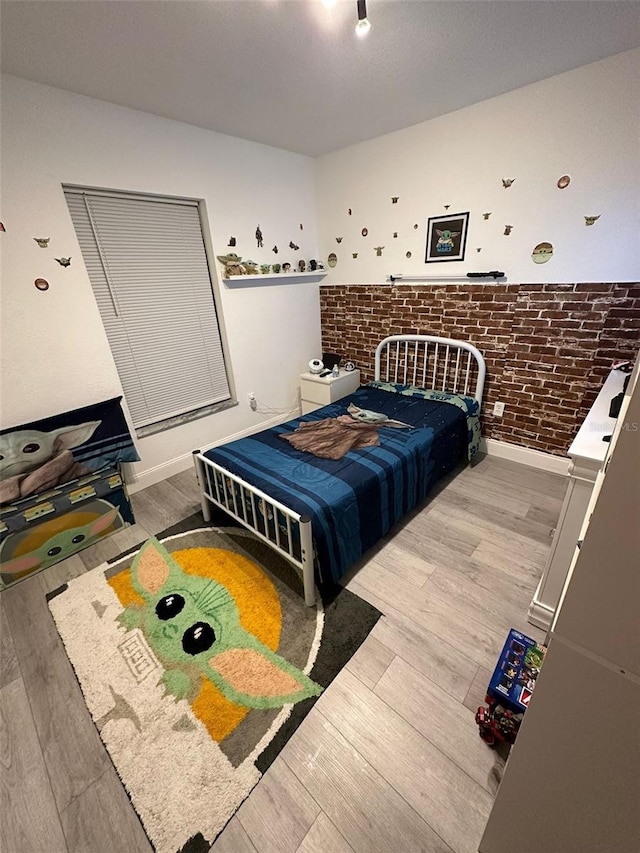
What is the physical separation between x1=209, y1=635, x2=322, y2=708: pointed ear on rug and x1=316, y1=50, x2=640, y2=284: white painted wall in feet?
9.71

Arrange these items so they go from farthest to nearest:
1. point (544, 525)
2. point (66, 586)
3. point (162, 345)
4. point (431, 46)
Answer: point (162, 345)
point (544, 525)
point (66, 586)
point (431, 46)

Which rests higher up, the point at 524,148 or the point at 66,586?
the point at 524,148

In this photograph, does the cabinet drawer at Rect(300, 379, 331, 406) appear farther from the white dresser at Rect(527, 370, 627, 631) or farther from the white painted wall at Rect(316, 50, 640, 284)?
the white dresser at Rect(527, 370, 627, 631)

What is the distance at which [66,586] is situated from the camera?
1934mm

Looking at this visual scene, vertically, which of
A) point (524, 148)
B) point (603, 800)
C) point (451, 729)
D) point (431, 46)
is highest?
point (431, 46)

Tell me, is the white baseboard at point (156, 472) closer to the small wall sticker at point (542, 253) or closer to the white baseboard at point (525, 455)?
the white baseboard at point (525, 455)

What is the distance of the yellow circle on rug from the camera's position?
4.43ft

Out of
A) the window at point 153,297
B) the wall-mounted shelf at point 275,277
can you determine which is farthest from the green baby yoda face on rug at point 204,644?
the wall-mounted shelf at point 275,277

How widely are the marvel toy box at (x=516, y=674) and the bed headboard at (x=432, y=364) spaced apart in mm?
2009

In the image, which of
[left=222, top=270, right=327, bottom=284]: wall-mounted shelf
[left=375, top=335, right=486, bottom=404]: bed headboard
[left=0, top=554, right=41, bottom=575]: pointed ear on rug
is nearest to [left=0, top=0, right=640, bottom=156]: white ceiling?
[left=222, top=270, right=327, bottom=284]: wall-mounted shelf

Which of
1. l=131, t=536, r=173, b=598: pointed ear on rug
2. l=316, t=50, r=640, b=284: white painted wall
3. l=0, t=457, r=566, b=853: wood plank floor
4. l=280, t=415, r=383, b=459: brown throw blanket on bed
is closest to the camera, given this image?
l=0, t=457, r=566, b=853: wood plank floor

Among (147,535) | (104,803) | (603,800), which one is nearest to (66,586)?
(147,535)

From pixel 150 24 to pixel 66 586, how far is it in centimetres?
284

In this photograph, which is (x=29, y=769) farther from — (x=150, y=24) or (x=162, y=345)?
(x=150, y=24)
